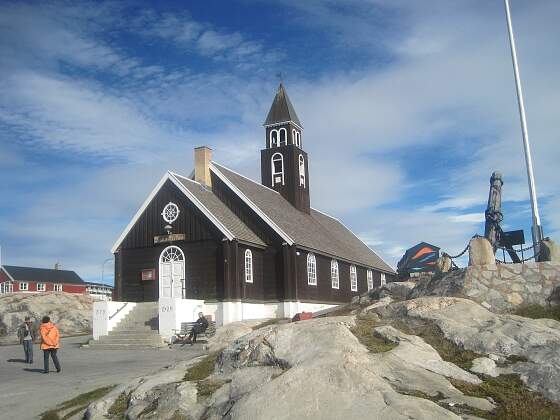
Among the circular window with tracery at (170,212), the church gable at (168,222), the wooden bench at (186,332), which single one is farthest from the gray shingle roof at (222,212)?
the wooden bench at (186,332)

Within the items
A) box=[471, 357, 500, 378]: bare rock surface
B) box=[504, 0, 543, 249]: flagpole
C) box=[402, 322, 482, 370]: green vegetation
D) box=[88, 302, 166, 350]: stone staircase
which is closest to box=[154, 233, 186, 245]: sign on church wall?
box=[88, 302, 166, 350]: stone staircase

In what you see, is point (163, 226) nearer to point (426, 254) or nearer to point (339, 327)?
point (426, 254)

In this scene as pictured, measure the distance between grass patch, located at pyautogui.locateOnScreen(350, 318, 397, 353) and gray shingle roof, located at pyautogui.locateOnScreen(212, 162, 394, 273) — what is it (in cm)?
2006

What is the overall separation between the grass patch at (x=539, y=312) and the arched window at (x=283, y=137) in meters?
26.6

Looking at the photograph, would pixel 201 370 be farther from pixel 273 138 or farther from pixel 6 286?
pixel 6 286

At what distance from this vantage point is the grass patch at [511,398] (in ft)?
21.8

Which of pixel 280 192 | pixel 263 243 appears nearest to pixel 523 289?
pixel 263 243

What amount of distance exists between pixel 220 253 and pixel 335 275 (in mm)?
10477

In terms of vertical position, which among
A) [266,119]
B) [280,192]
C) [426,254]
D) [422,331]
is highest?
[266,119]

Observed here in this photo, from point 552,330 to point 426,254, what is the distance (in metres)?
27.1

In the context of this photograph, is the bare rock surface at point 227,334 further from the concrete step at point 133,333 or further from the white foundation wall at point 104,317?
the white foundation wall at point 104,317

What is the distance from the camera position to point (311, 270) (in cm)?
3238

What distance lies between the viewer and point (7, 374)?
15711 millimetres

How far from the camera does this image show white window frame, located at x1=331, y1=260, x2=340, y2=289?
1396 inches
